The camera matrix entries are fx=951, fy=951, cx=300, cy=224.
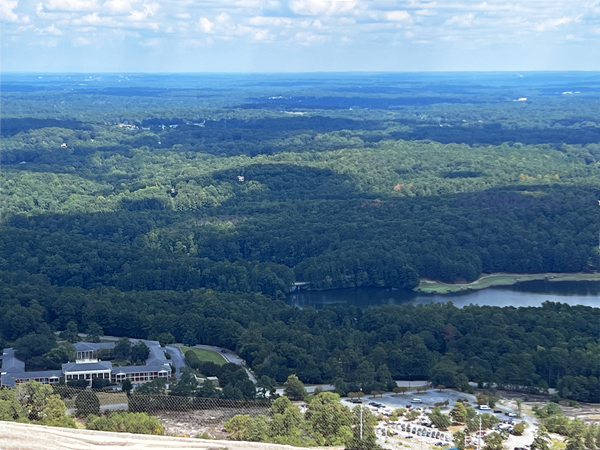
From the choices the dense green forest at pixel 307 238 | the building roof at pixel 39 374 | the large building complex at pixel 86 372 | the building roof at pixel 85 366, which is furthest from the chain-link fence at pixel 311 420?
the dense green forest at pixel 307 238

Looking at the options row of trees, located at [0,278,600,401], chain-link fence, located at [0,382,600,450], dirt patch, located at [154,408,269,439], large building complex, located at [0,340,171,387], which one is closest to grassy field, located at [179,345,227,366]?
row of trees, located at [0,278,600,401]

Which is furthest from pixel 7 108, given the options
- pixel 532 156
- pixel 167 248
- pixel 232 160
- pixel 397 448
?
pixel 397 448

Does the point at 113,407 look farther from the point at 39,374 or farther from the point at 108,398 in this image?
the point at 39,374

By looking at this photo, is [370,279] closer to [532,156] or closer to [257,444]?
[257,444]

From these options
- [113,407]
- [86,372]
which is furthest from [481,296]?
[113,407]

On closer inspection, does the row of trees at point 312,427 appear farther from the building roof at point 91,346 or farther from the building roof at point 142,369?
the building roof at point 91,346

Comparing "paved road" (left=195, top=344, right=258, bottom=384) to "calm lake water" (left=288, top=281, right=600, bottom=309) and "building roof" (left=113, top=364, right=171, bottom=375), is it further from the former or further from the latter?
"calm lake water" (left=288, top=281, right=600, bottom=309)
